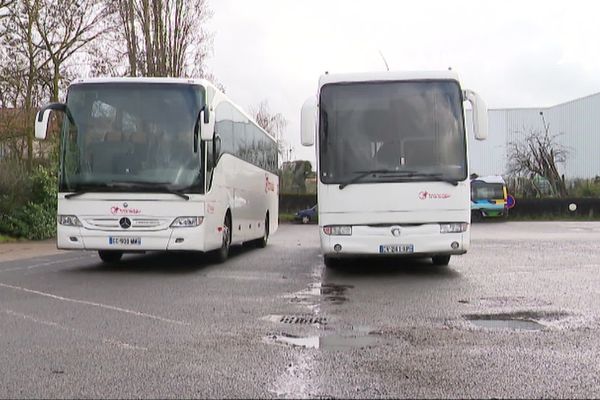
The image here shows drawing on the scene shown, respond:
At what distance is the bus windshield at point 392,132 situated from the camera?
11.2m

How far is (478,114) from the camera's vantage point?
11.3 m

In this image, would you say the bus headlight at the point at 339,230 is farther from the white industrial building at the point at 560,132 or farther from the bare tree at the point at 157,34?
the white industrial building at the point at 560,132

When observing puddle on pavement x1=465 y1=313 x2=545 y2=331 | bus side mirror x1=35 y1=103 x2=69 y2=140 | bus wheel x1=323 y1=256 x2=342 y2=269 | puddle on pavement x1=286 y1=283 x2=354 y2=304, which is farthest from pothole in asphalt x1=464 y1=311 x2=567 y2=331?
bus side mirror x1=35 y1=103 x2=69 y2=140

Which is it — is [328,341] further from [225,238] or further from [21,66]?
[21,66]

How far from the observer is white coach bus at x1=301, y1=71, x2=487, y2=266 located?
11.1 m

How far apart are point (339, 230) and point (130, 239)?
3496mm

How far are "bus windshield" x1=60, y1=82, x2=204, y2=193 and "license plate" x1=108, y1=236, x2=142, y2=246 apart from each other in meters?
0.81

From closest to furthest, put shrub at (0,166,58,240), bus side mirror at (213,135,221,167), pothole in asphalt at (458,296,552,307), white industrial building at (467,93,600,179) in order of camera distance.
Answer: pothole in asphalt at (458,296,552,307) → bus side mirror at (213,135,221,167) → shrub at (0,166,58,240) → white industrial building at (467,93,600,179)

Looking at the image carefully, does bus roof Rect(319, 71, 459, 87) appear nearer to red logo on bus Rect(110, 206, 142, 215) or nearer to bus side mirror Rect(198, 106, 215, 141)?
bus side mirror Rect(198, 106, 215, 141)

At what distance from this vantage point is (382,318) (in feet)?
25.3

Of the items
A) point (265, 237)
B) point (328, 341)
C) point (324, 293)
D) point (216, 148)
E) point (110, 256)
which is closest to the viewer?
point (328, 341)

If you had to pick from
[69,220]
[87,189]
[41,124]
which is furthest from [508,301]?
[41,124]

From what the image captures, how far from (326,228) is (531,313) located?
12.9 ft

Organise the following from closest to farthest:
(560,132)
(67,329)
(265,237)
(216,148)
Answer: (67,329)
(216,148)
(265,237)
(560,132)
